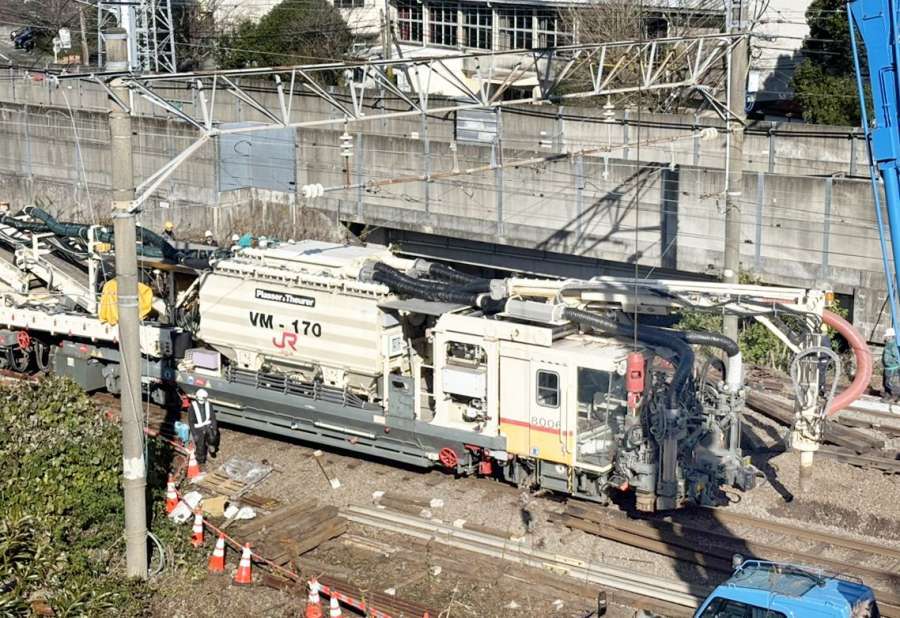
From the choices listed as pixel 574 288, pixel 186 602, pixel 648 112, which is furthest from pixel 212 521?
pixel 648 112

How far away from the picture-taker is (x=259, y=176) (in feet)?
103

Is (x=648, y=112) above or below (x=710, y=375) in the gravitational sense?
above

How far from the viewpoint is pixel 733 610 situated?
33.8ft

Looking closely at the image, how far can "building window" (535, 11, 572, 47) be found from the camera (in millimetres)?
40344

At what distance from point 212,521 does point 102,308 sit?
3.51 meters

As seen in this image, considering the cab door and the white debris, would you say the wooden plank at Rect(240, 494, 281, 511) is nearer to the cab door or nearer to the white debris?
the white debris

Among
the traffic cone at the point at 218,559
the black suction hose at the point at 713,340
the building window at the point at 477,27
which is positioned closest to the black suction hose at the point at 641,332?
the black suction hose at the point at 713,340

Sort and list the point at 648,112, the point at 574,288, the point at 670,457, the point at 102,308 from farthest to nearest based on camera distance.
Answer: the point at 648,112 < the point at 574,288 < the point at 670,457 < the point at 102,308

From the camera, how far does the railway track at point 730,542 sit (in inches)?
558

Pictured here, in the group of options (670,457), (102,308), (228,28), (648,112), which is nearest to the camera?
(102,308)

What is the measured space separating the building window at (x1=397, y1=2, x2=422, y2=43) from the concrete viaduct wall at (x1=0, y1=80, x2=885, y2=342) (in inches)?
453

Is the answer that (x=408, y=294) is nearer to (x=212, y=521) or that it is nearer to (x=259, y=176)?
(x=212, y=521)

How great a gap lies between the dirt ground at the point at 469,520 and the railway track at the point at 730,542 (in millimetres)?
202

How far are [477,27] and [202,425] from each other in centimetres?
2831
